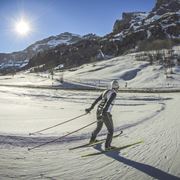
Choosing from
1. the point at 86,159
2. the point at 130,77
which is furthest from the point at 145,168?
the point at 130,77

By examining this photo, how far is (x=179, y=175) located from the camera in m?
6.05

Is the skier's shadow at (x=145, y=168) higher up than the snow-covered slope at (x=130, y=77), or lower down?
lower down

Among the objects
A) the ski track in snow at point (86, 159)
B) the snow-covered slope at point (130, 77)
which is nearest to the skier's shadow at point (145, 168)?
the ski track in snow at point (86, 159)

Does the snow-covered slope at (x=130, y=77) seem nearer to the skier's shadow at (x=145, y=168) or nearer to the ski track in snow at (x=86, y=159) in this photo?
the ski track in snow at (x=86, y=159)

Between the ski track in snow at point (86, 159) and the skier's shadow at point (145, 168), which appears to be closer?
the skier's shadow at point (145, 168)

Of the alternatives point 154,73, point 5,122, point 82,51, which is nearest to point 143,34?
point 82,51

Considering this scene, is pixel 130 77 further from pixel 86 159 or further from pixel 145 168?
pixel 145 168

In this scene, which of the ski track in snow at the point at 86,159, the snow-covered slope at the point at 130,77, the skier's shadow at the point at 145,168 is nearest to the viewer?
the skier's shadow at the point at 145,168

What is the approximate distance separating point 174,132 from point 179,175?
440cm

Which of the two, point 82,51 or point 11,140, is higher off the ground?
point 82,51

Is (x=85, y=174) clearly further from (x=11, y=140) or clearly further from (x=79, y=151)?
(x=11, y=140)

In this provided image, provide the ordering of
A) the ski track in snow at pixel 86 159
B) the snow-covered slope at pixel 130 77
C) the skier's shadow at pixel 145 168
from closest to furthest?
the skier's shadow at pixel 145 168
the ski track in snow at pixel 86 159
the snow-covered slope at pixel 130 77

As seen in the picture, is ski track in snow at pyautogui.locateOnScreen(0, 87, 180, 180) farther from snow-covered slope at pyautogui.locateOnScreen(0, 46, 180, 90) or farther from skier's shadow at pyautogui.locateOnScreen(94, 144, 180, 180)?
snow-covered slope at pyautogui.locateOnScreen(0, 46, 180, 90)

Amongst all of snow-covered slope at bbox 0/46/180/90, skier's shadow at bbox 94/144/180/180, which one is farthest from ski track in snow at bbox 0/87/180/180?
snow-covered slope at bbox 0/46/180/90
